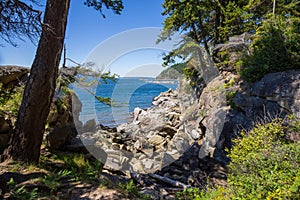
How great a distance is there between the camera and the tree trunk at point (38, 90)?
3.23 metres

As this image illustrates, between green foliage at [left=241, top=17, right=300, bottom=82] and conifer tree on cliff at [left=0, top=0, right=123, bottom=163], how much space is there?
235 inches

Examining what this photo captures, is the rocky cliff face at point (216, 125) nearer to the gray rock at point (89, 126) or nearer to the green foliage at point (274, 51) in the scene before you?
the green foliage at point (274, 51)

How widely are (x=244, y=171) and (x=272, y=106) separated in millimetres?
3050

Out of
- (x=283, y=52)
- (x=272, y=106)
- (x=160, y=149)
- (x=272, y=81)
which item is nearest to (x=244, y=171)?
(x=272, y=106)

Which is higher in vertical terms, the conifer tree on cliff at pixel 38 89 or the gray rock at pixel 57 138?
the conifer tree on cliff at pixel 38 89

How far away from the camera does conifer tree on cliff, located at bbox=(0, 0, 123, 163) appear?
323cm

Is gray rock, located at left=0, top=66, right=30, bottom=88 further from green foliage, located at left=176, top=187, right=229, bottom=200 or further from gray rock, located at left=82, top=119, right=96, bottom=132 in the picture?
green foliage, located at left=176, top=187, right=229, bottom=200

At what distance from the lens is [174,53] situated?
11461 mm

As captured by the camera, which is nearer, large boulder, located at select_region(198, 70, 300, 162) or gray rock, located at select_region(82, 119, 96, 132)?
large boulder, located at select_region(198, 70, 300, 162)

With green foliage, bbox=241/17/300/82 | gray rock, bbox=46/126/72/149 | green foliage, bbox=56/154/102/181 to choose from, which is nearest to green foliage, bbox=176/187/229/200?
green foliage, bbox=56/154/102/181

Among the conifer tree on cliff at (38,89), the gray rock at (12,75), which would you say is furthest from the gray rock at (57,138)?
the gray rock at (12,75)

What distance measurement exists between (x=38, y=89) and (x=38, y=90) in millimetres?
18

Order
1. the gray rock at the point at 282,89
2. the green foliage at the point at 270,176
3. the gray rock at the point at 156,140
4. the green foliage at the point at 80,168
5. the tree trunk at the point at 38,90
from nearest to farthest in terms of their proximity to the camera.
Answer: the green foliage at the point at 270,176 < the tree trunk at the point at 38,90 < the green foliage at the point at 80,168 < the gray rock at the point at 282,89 < the gray rock at the point at 156,140

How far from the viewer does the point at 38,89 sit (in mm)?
3232
